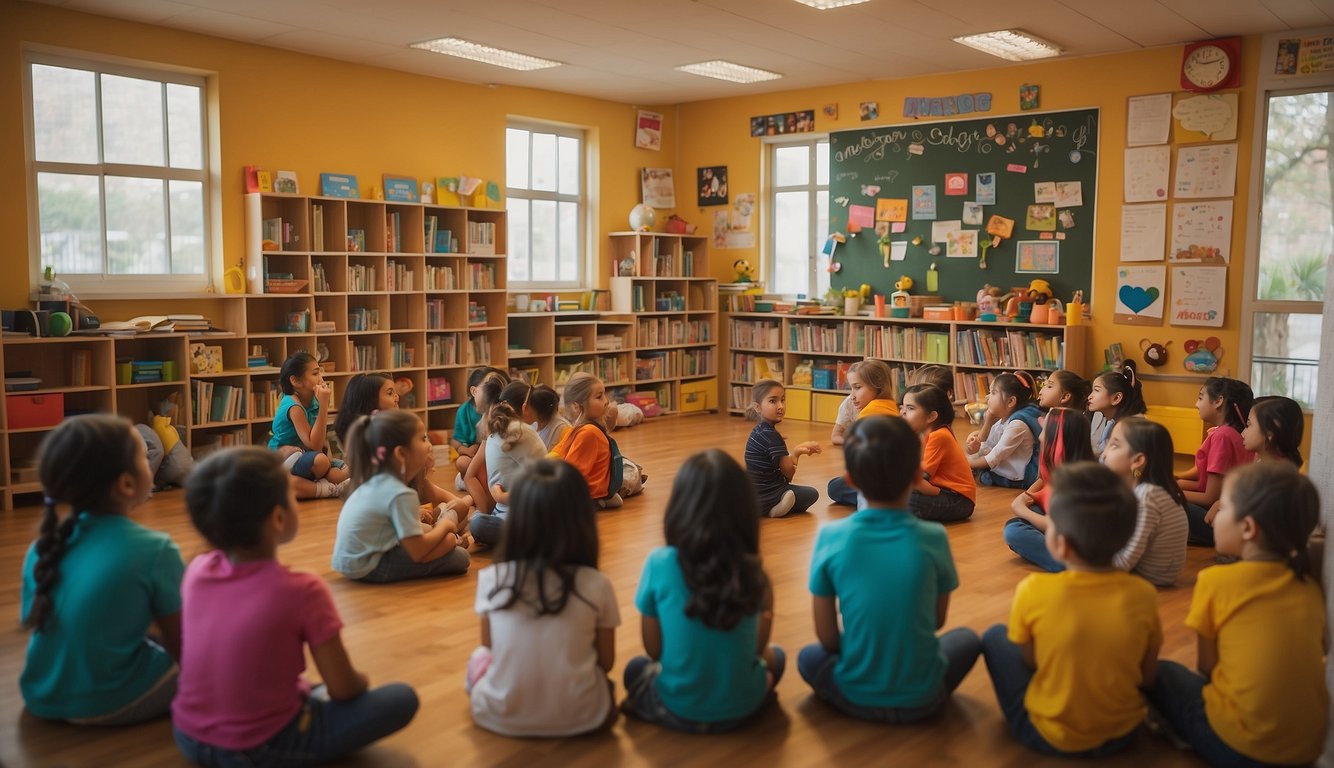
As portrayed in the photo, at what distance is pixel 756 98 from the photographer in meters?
10.0

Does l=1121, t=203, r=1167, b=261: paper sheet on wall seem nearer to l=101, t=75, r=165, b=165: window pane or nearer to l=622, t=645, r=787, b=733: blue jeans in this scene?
l=622, t=645, r=787, b=733: blue jeans

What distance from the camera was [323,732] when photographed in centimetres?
260

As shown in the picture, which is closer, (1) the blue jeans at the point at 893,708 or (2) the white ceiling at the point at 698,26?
(1) the blue jeans at the point at 893,708

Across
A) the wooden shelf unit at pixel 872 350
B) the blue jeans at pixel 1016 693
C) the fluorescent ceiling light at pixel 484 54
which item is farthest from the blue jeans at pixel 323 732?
the wooden shelf unit at pixel 872 350

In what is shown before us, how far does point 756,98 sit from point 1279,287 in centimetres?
471

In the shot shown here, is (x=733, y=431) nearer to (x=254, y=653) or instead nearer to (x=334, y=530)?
(x=334, y=530)

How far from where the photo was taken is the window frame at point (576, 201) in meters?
9.60

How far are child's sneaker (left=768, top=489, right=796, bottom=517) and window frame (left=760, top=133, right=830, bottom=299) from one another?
453 centimetres

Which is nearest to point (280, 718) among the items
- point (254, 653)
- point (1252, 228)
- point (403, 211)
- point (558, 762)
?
point (254, 653)

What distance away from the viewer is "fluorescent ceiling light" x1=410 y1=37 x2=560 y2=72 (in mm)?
7605

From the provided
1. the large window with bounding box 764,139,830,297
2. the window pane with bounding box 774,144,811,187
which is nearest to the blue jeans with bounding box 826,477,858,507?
the large window with bounding box 764,139,830,297

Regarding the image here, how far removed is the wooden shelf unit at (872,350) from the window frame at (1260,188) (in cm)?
112

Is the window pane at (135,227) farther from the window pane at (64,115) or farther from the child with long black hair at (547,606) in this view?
the child with long black hair at (547,606)

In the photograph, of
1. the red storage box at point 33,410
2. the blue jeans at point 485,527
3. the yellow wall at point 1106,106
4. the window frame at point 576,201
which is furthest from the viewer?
the window frame at point 576,201
